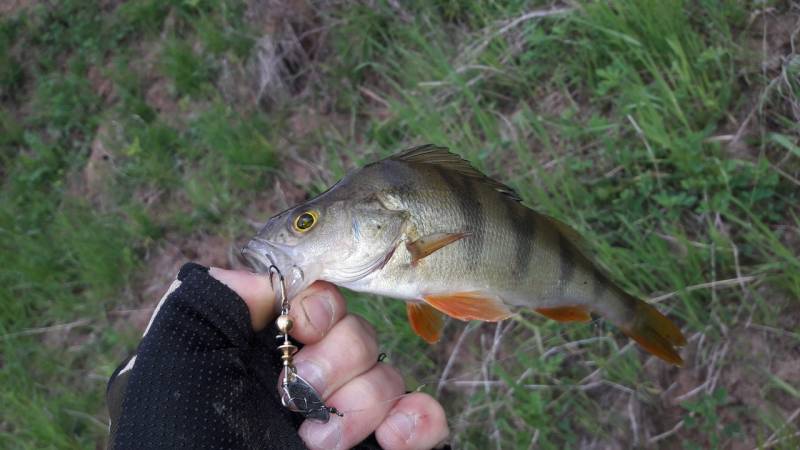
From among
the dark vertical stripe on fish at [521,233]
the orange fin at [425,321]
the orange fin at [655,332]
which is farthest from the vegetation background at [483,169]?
the dark vertical stripe on fish at [521,233]

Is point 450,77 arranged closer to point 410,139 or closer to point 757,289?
point 410,139

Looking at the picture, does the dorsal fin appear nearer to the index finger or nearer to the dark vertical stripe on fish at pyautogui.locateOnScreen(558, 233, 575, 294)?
the dark vertical stripe on fish at pyautogui.locateOnScreen(558, 233, 575, 294)

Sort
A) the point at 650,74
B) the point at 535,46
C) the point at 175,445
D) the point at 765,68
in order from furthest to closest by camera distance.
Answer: the point at 535,46
the point at 650,74
the point at 765,68
the point at 175,445

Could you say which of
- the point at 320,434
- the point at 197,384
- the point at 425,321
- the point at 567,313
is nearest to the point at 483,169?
the point at 567,313

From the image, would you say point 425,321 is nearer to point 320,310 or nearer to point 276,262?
point 320,310

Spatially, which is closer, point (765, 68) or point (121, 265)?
point (765, 68)

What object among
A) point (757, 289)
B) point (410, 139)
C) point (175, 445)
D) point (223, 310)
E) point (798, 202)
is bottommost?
point (757, 289)

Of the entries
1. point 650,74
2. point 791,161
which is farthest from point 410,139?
point 791,161
